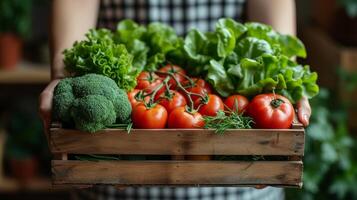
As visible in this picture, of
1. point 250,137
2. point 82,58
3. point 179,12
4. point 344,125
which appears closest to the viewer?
point 250,137

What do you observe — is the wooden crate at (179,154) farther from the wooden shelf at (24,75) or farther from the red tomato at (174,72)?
the wooden shelf at (24,75)

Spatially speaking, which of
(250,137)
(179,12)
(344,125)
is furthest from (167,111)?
(344,125)

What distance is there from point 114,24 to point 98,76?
0.55m

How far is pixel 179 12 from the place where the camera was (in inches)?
63.4

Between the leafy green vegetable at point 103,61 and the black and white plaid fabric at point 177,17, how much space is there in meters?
0.39

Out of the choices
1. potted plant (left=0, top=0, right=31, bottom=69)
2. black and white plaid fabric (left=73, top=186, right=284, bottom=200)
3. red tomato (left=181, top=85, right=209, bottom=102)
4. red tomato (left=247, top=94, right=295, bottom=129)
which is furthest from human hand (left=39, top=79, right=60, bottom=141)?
potted plant (left=0, top=0, right=31, bottom=69)

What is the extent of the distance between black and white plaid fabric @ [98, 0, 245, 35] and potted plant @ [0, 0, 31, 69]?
2.99 feet

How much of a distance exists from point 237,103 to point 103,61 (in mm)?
250

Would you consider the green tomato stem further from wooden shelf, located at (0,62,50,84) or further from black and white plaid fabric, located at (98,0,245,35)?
wooden shelf, located at (0,62,50,84)

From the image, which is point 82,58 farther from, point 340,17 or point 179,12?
point 340,17

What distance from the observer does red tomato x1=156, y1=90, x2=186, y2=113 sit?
3.67 feet

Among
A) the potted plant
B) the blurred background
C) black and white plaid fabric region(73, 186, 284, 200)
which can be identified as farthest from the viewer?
the potted plant

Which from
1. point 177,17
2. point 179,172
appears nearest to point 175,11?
point 177,17

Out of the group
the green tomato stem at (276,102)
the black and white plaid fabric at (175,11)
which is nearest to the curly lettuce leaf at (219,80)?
the green tomato stem at (276,102)
